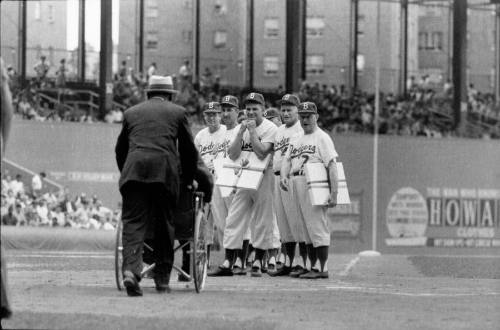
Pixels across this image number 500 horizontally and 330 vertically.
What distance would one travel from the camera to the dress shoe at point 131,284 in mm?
11688

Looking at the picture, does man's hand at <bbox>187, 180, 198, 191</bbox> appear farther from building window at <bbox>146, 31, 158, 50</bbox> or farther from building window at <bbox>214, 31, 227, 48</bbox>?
building window at <bbox>214, 31, 227, 48</bbox>

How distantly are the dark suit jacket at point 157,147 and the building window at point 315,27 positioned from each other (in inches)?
1517

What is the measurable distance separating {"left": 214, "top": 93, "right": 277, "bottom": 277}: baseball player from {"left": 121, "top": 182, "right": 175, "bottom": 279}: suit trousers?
13.7 ft

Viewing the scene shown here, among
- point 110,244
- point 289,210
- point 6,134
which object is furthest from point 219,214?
point 110,244

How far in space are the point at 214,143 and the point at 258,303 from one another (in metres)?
6.48

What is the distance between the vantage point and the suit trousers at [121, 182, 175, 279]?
1195 centimetres

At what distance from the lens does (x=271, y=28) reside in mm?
50562

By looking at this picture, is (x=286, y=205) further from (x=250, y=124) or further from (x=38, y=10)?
(x=38, y=10)

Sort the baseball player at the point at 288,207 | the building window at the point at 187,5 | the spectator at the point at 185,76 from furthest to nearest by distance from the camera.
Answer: the building window at the point at 187,5 → the spectator at the point at 185,76 → the baseball player at the point at 288,207

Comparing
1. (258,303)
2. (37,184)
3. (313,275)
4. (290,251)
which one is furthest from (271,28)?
(258,303)

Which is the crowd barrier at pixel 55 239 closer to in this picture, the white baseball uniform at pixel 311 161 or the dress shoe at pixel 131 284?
the white baseball uniform at pixel 311 161

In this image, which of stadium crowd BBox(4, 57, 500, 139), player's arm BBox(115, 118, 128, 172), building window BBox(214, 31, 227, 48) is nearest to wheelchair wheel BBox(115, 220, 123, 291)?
player's arm BBox(115, 118, 128, 172)

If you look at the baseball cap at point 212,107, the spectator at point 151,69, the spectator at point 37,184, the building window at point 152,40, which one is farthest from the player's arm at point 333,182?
the building window at point 152,40

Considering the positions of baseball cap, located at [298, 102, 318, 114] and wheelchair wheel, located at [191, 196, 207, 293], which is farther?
baseball cap, located at [298, 102, 318, 114]
